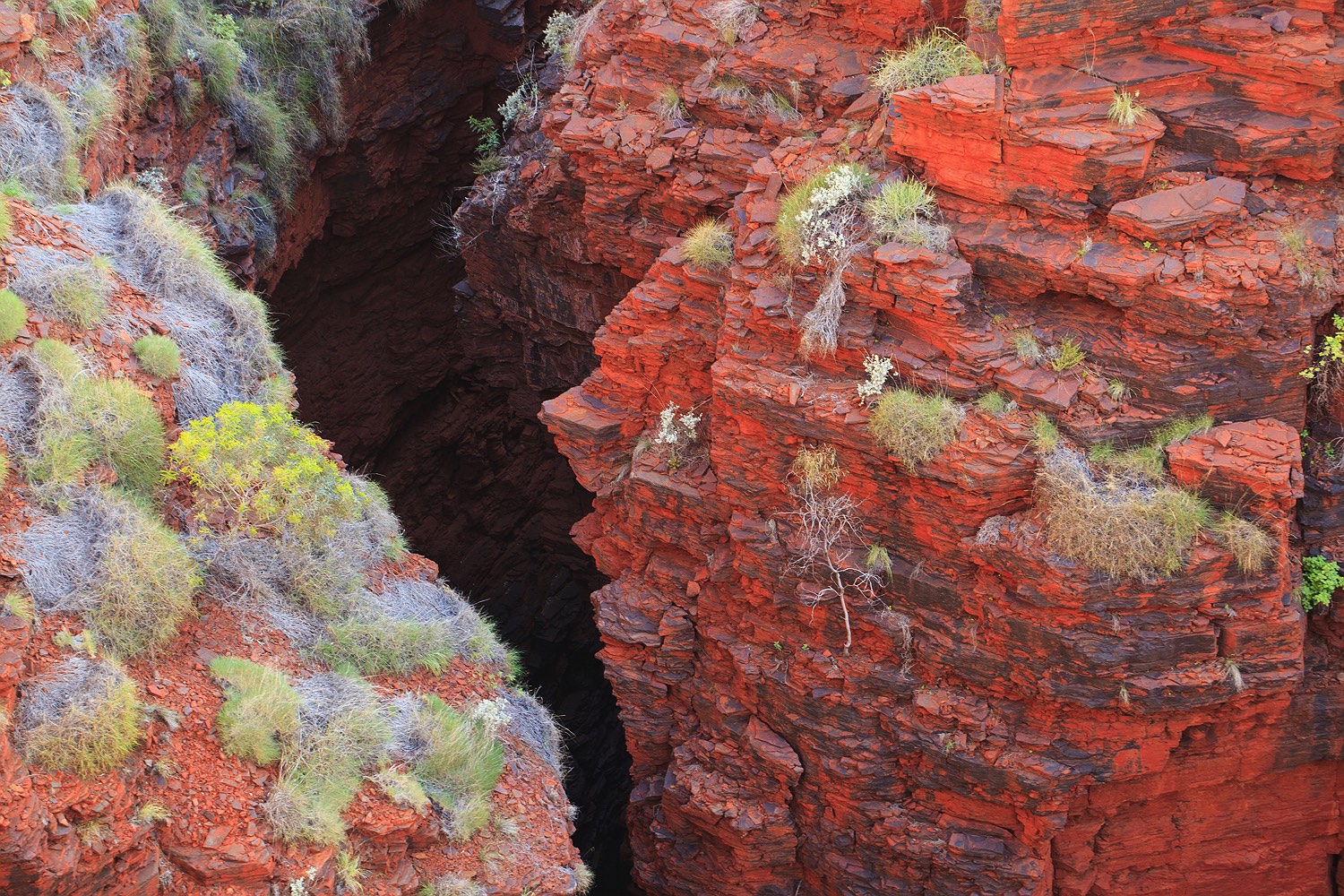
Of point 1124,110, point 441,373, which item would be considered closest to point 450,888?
point 1124,110

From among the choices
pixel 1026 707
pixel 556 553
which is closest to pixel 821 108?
pixel 1026 707

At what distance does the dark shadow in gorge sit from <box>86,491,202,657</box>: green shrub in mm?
7454

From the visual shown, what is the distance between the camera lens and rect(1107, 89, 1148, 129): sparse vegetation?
8680 mm

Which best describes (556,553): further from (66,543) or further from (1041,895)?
(66,543)

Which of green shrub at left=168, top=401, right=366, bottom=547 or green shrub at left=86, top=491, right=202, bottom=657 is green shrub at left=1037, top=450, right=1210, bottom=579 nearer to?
green shrub at left=168, top=401, right=366, bottom=547

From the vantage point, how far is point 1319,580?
9.36m

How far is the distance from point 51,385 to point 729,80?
20.7 ft

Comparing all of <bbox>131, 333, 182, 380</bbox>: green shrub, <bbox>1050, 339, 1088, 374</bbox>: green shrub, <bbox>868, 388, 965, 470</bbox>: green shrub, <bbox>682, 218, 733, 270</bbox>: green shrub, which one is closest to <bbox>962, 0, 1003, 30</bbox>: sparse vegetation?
<bbox>1050, 339, 1088, 374</bbox>: green shrub

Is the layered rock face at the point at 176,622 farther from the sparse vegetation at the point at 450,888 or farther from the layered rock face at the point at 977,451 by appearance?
the layered rock face at the point at 977,451

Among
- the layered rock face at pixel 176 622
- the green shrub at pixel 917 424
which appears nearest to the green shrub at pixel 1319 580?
the green shrub at pixel 917 424

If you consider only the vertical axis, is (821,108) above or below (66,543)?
above

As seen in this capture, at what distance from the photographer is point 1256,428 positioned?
876 centimetres

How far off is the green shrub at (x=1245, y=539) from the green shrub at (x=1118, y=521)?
123 mm

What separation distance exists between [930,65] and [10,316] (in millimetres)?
6857
